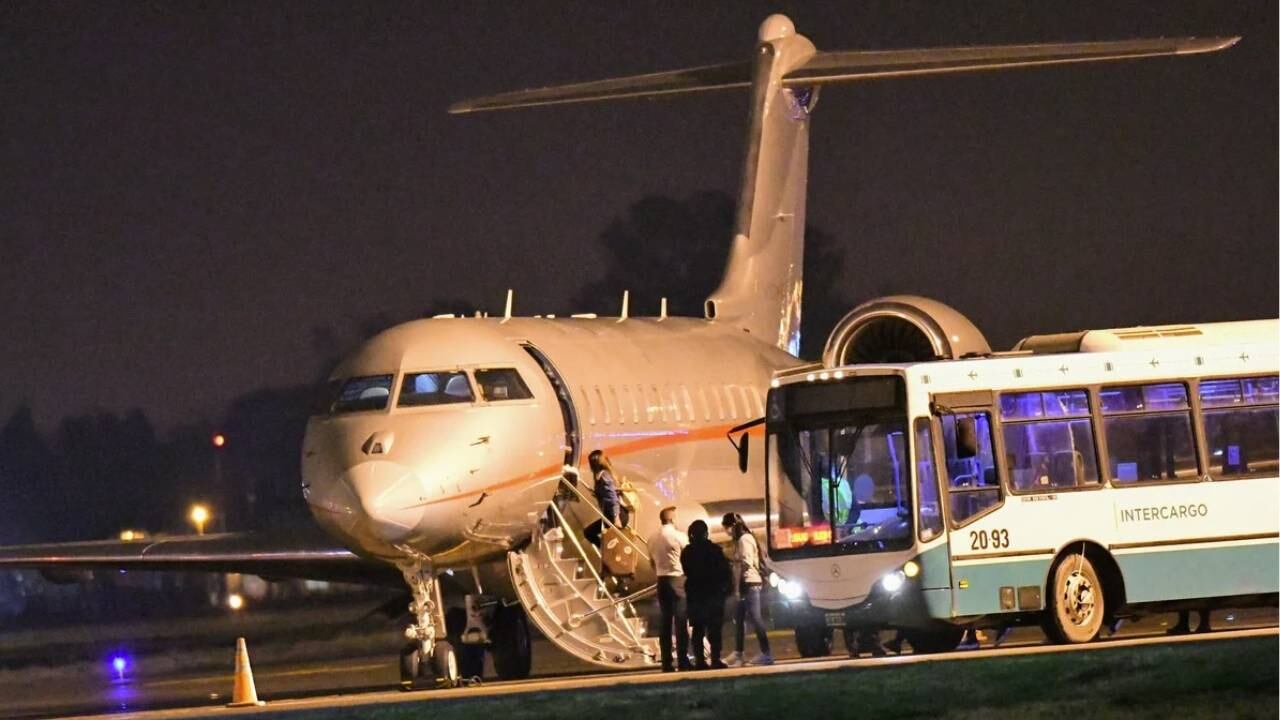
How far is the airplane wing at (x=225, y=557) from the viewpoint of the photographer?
87.1 feet

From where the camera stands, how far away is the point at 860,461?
21.8 metres

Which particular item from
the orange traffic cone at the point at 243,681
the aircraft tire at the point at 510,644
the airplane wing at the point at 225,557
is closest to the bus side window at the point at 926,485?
the orange traffic cone at the point at 243,681

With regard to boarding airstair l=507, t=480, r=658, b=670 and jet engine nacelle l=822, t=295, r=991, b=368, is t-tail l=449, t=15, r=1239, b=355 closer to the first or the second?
jet engine nacelle l=822, t=295, r=991, b=368

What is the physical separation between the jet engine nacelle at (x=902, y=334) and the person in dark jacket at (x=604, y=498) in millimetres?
4253

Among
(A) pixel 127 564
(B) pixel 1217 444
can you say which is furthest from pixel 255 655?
(B) pixel 1217 444

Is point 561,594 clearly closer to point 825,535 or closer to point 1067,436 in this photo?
point 825,535

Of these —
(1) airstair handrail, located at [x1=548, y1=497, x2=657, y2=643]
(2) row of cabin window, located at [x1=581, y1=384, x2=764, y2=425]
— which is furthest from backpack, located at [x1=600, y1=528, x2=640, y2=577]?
(2) row of cabin window, located at [x1=581, y1=384, x2=764, y2=425]

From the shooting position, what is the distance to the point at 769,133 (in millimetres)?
33000

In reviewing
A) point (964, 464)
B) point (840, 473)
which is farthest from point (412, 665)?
point (964, 464)

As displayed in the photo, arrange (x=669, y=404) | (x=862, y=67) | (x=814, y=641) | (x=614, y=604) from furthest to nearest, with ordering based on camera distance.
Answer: (x=862, y=67)
(x=669, y=404)
(x=614, y=604)
(x=814, y=641)

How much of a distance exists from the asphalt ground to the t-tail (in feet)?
14.2

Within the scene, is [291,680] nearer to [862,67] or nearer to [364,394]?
[364,394]

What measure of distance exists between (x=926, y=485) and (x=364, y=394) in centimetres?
558

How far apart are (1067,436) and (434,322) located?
6567 mm
